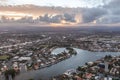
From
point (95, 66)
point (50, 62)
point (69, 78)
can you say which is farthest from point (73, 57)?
point (69, 78)

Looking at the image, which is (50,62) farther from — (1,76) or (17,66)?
(1,76)

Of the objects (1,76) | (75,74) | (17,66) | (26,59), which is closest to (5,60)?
(26,59)

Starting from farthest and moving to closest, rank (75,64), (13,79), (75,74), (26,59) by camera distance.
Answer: (26,59) → (75,64) → (75,74) → (13,79)

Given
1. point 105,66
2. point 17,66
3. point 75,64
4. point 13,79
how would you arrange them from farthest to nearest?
point 75,64
point 17,66
point 105,66
point 13,79

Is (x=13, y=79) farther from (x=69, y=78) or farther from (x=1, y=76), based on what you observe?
(x=69, y=78)

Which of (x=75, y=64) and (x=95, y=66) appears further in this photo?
(x=75, y=64)

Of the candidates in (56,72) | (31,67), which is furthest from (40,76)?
(31,67)

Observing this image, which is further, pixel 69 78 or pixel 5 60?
pixel 5 60

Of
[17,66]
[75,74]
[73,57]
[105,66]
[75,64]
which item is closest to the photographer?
[75,74]

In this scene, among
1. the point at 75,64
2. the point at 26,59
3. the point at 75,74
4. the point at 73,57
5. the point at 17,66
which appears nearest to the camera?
the point at 75,74
